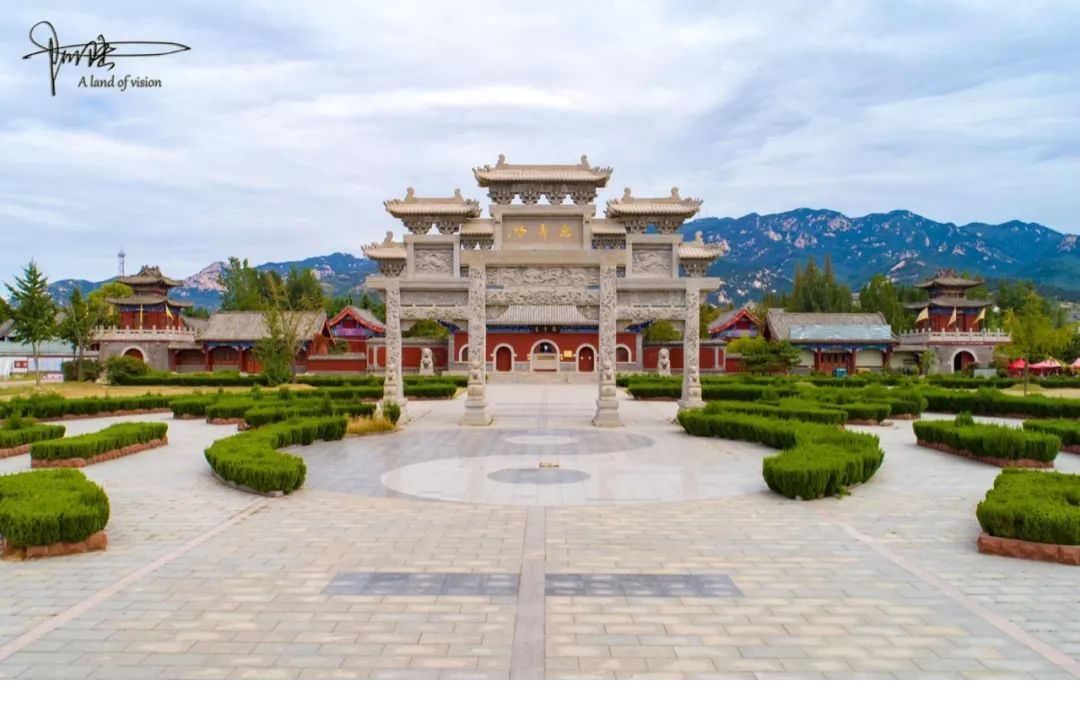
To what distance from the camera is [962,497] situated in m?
9.62

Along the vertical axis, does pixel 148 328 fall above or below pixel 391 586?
above

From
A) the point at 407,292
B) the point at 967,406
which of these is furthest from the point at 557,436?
the point at 967,406

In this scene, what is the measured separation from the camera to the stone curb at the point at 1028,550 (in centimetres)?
660

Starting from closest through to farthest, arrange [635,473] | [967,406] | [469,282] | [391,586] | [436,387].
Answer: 1. [391,586]
2. [635,473]
3. [469,282]
4. [967,406]
5. [436,387]

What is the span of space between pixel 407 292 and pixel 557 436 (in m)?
6.42

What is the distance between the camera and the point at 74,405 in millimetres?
21016

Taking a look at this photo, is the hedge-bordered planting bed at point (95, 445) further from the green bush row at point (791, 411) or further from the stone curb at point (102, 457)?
the green bush row at point (791, 411)

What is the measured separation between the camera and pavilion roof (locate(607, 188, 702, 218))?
2277 centimetres

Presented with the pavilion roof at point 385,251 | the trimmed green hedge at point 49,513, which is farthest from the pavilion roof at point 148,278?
the trimmed green hedge at point 49,513

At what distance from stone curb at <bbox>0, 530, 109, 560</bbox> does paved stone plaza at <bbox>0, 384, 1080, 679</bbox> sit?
13 centimetres

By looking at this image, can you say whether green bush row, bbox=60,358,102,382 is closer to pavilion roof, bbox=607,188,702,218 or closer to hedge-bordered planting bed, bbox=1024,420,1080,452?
pavilion roof, bbox=607,188,702,218

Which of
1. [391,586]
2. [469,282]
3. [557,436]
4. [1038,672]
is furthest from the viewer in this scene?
[469,282]

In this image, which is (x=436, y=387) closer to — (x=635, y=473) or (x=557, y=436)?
(x=557, y=436)

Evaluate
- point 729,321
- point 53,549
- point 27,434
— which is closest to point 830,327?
point 729,321
